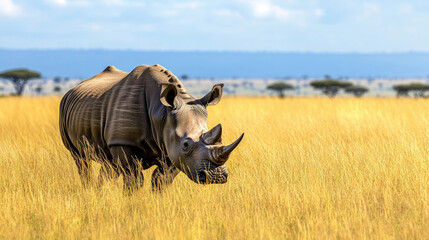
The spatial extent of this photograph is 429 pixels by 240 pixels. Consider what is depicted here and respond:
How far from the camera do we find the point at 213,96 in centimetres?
548

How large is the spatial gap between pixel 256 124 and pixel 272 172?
4.56 meters

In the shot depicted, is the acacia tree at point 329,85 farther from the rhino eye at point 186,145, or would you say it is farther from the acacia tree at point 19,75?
the rhino eye at point 186,145

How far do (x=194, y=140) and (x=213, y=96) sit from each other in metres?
0.72

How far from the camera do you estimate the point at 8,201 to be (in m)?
5.32

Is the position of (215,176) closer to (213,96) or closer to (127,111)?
(213,96)

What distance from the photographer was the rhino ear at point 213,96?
17.6 feet

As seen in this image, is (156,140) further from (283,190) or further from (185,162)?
(283,190)

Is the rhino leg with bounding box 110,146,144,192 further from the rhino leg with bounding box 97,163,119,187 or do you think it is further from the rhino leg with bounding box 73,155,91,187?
the rhino leg with bounding box 73,155,91,187

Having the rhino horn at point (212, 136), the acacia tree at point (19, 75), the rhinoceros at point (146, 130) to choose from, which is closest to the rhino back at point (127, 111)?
the rhinoceros at point (146, 130)

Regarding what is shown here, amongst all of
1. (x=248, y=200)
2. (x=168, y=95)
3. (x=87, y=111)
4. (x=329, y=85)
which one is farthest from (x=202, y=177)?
(x=329, y=85)

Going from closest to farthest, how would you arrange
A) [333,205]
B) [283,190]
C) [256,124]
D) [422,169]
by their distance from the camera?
[333,205]
[283,190]
[422,169]
[256,124]

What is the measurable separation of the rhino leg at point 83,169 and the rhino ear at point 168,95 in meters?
1.36

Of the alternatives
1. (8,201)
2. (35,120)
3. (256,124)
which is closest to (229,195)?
(8,201)

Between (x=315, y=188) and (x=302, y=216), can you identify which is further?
(x=315, y=188)
